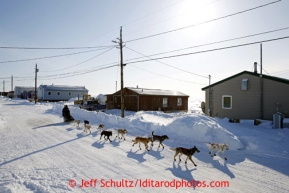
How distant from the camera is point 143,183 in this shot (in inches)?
211

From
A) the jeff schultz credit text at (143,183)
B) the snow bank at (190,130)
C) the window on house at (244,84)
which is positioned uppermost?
the window on house at (244,84)

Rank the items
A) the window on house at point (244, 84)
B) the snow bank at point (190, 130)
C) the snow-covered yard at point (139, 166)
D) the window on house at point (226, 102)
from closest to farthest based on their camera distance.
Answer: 1. the snow-covered yard at point (139, 166)
2. the snow bank at point (190, 130)
3. the window on house at point (244, 84)
4. the window on house at point (226, 102)

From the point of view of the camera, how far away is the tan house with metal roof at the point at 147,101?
101 ft

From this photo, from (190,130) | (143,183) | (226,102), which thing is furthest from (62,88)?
(143,183)

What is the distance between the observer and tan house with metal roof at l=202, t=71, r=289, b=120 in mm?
15500

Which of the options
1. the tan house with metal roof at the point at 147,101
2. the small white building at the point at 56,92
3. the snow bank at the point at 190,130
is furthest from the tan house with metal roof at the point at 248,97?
the small white building at the point at 56,92

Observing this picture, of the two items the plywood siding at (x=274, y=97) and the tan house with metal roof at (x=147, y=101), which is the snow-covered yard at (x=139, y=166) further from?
the tan house with metal roof at (x=147, y=101)

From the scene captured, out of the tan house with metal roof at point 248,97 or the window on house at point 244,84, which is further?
the window on house at point 244,84

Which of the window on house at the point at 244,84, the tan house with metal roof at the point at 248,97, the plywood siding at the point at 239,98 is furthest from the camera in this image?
the window on house at the point at 244,84

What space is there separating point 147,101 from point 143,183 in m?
26.2

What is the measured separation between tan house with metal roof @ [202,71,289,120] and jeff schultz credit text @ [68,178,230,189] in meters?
13.3

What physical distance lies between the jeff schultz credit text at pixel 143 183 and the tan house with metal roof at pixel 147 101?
24835mm

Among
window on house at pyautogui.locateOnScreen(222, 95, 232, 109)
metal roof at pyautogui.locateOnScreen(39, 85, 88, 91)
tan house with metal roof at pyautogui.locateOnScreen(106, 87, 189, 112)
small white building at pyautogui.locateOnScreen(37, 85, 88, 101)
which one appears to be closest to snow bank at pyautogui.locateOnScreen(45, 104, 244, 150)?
window on house at pyautogui.locateOnScreen(222, 95, 232, 109)

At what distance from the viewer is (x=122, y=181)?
547cm
